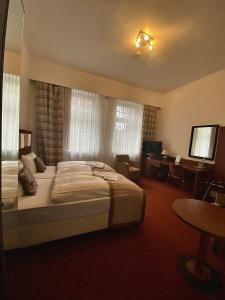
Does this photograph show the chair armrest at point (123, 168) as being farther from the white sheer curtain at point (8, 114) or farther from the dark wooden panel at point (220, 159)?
the white sheer curtain at point (8, 114)

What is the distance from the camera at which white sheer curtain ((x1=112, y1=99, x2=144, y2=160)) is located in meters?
4.53

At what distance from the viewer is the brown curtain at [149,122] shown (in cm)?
488

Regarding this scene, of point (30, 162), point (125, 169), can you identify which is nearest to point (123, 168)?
point (125, 169)

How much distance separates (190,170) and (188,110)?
1.72 meters

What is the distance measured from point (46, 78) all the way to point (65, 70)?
20.0 inches

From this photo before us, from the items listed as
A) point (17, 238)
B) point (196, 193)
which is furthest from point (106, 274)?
point (196, 193)

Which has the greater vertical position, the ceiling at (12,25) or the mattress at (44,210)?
the ceiling at (12,25)

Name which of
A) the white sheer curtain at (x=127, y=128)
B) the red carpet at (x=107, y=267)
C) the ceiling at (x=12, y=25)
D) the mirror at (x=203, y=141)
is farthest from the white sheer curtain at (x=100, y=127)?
the ceiling at (x=12, y=25)

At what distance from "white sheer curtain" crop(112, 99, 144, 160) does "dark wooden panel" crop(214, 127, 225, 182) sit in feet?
6.91

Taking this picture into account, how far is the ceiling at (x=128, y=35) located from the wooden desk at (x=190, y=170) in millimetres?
2211

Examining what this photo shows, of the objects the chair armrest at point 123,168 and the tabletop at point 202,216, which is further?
the chair armrest at point 123,168

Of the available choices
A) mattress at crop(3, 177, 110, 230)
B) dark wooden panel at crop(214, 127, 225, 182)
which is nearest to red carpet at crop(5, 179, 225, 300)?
mattress at crop(3, 177, 110, 230)

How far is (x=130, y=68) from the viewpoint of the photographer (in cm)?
365

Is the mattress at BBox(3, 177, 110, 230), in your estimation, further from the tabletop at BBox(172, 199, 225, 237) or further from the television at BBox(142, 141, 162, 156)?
the television at BBox(142, 141, 162, 156)
